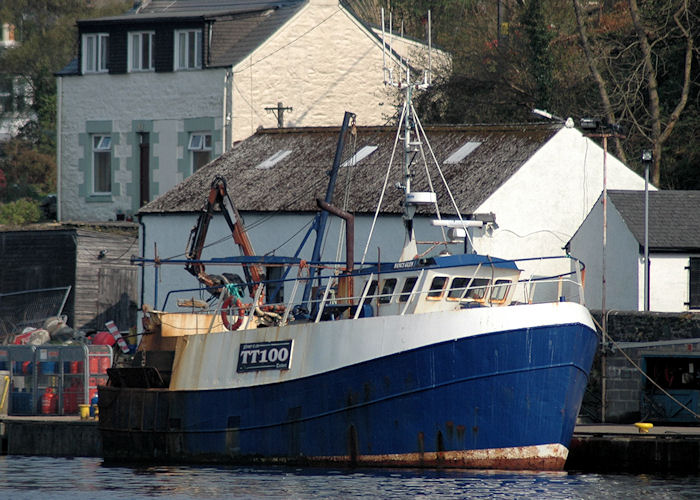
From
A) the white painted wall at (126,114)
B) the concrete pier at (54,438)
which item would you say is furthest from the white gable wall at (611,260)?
the white painted wall at (126,114)

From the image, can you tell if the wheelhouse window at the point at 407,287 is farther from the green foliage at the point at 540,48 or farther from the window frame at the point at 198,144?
the window frame at the point at 198,144

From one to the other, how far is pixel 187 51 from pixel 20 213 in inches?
582

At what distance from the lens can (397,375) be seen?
26703 millimetres

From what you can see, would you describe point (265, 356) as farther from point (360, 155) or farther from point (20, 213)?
point (20, 213)

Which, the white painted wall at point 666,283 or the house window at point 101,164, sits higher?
the house window at point 101,164

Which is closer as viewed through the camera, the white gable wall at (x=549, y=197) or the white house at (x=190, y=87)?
the white gable wall at (x=549, y=197)

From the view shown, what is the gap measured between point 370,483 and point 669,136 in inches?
923

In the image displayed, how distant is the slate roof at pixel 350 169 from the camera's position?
37.6 metres

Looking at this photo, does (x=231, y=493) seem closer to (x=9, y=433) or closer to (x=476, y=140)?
(x=9, y=433)

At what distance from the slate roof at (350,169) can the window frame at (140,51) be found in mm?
5354

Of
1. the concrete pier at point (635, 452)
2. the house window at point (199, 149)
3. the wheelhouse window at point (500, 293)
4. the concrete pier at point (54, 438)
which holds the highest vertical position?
the house window at point (199, 149)

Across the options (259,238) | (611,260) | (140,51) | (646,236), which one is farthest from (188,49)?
(646,236)

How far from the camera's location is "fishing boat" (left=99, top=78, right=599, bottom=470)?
86.9 feet

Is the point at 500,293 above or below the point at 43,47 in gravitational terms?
below
